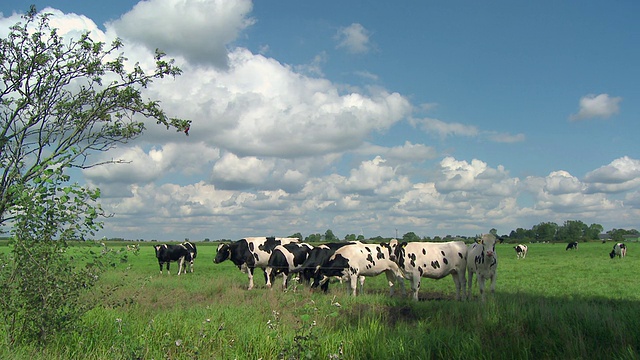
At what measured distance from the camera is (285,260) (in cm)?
2341

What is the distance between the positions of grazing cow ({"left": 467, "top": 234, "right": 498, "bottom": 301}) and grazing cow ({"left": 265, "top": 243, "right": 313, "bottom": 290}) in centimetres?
825

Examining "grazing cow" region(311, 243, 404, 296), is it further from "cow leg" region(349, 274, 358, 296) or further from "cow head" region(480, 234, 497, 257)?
"cow head" region(480, 234, 497, 257)

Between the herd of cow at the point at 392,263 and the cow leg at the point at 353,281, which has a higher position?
the herd of cow at the point at 392,263

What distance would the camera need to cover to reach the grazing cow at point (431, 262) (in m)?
18.5

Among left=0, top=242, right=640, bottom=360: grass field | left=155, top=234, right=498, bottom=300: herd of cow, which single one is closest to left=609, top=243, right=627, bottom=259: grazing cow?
left=155, top=234, right=498, bottom=300: herd of cow

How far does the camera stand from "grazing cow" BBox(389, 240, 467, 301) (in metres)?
18.5

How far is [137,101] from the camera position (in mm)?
12914

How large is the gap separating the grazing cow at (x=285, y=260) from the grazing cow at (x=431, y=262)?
599cm

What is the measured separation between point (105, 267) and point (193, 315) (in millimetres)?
3732

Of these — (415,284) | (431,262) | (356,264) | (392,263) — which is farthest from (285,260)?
(431,262)

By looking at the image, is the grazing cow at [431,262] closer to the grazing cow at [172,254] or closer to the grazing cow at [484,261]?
the grazing cow at [484,261]

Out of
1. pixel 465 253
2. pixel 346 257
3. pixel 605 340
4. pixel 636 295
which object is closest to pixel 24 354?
pixel 605 340

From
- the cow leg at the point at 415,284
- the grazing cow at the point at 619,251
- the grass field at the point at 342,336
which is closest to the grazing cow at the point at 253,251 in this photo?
the cow leg at the point at 415,284

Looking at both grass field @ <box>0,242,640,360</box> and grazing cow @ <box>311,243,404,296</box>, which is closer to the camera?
grass field @ <box>0,242,640,360</box>
